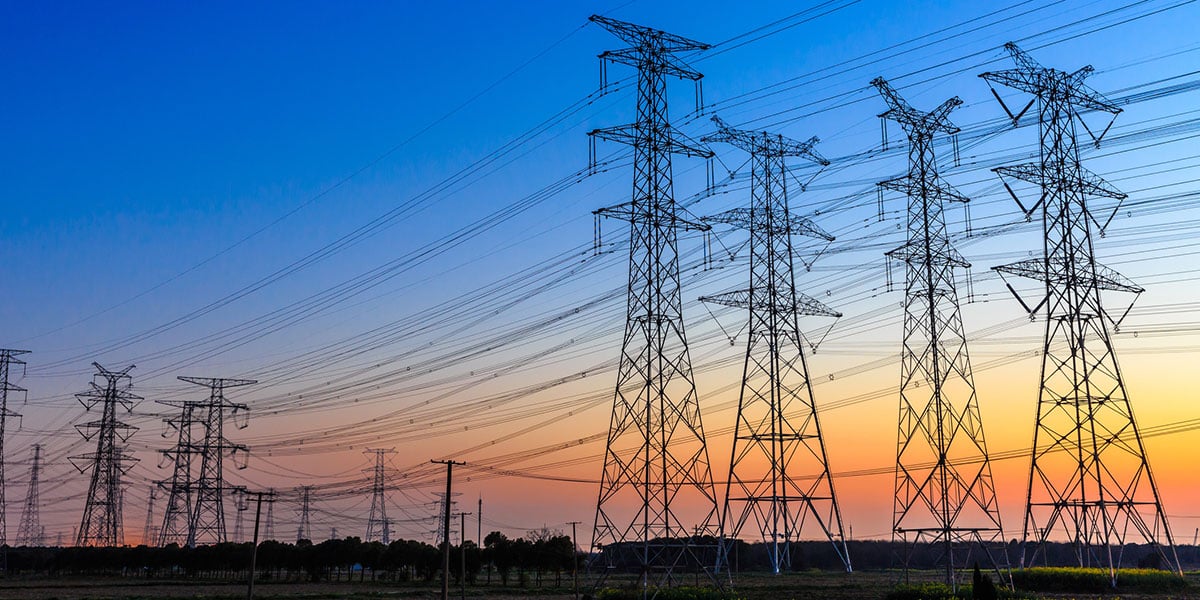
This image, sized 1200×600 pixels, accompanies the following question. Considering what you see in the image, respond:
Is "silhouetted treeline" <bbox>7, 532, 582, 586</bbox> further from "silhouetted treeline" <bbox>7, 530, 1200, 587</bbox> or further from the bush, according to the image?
the bush

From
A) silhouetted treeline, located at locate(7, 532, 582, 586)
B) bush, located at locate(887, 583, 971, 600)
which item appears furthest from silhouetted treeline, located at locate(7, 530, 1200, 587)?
bush, located at locate(887, 583, 971, 600)

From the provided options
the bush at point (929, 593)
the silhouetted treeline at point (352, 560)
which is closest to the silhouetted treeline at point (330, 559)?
the silhouetted treeline at point (352, 560)

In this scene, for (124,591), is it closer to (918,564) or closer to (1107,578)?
(1107,578)

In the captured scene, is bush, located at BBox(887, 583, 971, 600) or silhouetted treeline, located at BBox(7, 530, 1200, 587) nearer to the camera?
bush, located at BBox(887, 583, 971, 600)

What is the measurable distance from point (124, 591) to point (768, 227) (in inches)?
2380

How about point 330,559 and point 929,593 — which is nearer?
point 929,593

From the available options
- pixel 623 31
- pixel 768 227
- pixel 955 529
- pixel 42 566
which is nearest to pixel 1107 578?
pixel 955 529

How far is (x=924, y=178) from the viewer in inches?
2347

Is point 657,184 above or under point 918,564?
above

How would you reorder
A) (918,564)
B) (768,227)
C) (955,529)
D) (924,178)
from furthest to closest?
(918,564) < (768,227) < (924,178) < (955,529)

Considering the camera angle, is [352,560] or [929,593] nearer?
[929,593]

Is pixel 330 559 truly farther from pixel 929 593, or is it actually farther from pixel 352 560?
pixel 929 593

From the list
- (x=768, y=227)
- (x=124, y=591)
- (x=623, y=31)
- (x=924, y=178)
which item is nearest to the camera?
(x=623, y=31)

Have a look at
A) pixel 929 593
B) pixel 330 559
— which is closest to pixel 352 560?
pixel 330 559
